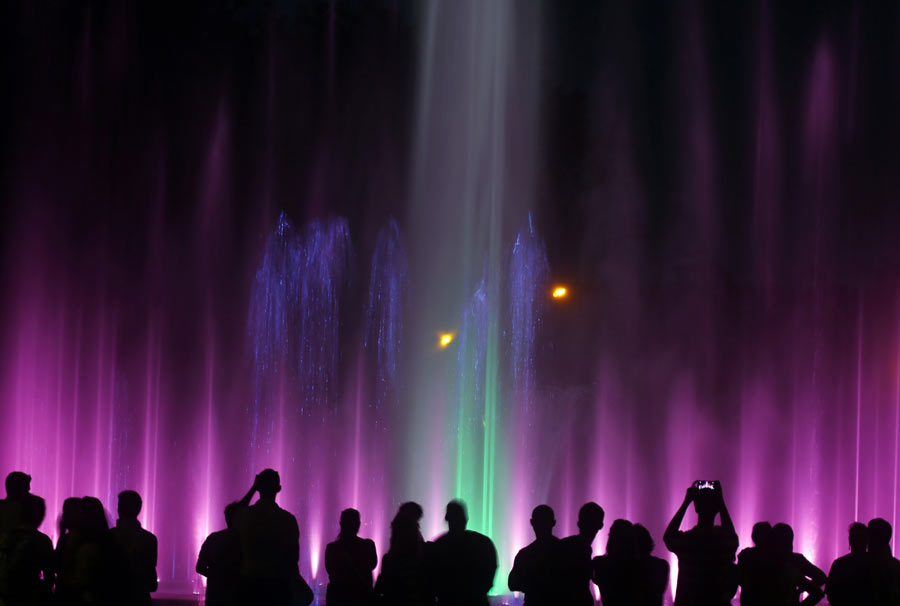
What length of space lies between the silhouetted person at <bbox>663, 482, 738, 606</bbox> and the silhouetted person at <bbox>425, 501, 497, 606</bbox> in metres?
1.11

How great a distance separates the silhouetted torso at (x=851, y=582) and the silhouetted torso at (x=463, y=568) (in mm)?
2061

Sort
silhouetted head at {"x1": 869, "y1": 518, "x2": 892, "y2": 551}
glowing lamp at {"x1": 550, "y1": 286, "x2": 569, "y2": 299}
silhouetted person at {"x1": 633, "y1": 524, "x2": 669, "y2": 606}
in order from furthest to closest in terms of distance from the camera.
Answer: glowing lamp at {"x1": 550, "y1": 286, "x2": 569, "y2": 299}, silhouetted head at {"x1": 869, "y1": 518, "x2": 892, "y2": 551}, silhouetted person at {"x1": 633, "y1": 524, "x2": 669, "y2": 606}

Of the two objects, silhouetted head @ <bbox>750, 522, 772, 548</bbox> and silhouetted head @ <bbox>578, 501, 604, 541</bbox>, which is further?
silhouetted head @ <bbox>750, 522, 772, 548</bbox>

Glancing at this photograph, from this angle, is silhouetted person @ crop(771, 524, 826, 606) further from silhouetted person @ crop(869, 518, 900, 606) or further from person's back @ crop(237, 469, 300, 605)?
person's back @ crop(237, 469, 300, 605)

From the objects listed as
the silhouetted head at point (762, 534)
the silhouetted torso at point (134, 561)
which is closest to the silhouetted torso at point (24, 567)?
the silhouetted torso at point (134, 561)

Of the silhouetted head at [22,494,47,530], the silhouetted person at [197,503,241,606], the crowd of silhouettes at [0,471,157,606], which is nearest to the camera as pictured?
the crowd of silhouettes at [0,471,157,606]

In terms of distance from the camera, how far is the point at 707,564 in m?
6.34

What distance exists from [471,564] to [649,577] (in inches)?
40.0

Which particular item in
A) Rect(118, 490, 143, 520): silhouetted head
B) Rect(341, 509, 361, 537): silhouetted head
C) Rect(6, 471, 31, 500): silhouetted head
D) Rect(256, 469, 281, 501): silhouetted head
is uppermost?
Rect(256, 469, 281, 501): silhouetted head

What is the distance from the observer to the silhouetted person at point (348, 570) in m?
7.04

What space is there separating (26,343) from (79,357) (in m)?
0.95

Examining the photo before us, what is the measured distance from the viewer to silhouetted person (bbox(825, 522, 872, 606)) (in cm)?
657

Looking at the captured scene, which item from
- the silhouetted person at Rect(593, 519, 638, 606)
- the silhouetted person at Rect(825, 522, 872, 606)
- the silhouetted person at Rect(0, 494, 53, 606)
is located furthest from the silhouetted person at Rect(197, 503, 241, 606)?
the silhouetted person at Rect(825, 522, 872, 606)

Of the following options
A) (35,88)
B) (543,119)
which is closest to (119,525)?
(35,88)
